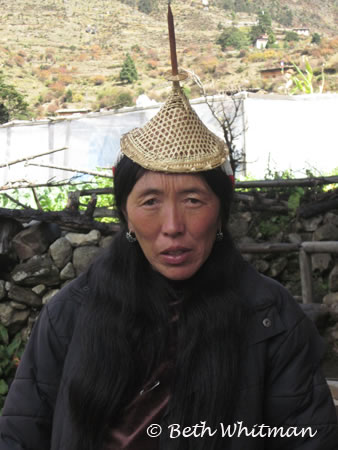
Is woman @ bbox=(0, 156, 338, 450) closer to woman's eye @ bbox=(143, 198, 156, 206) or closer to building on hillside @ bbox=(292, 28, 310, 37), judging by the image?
woman's eye @ bbox=(143, 198, 156, 206)

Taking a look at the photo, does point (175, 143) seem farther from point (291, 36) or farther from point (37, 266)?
point (291, 36)

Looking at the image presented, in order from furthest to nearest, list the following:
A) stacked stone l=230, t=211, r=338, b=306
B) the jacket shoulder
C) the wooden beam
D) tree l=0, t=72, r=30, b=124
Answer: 1. tree l=0, t=72, r=30, b=124
2. stacked stone l=230, t=211, r=338, b=306
3. the wooden beam
4. the jacket shoulder

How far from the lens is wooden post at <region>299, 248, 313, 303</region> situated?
14.0ft

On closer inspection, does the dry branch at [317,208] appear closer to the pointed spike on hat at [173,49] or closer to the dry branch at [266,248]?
the dry branch at [266,248]

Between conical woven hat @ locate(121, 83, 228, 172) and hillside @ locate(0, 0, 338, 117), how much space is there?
3494 cm

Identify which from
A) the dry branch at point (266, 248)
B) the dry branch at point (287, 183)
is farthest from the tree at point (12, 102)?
the dry branch at point (266, 248)

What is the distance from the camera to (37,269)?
15.7 ft

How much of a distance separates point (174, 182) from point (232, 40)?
56670mm

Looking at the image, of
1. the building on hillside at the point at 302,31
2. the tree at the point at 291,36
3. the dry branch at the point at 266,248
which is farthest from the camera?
the building on hillside at the point at 302,31

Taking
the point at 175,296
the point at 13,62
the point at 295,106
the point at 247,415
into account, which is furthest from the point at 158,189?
the point at 13,62

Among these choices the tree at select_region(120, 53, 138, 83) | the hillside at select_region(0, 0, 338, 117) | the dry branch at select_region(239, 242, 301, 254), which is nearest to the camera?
the dry branch at select_region(239, 242, 301, 254)

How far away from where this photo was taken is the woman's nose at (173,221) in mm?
1444

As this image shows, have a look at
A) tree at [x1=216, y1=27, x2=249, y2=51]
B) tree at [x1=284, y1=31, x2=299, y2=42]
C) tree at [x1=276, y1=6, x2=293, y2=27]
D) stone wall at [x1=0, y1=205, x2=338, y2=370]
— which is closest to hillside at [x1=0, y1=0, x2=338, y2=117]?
tree at [x1=276, y1=6, x2=293, y2=27]

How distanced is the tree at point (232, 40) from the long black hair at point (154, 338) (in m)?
55.6
